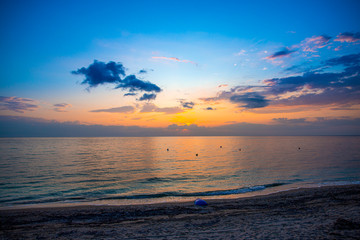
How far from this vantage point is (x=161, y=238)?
10.3 metres

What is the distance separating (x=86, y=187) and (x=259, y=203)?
68.7ft

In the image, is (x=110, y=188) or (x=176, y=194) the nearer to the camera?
(x=176, y=194)

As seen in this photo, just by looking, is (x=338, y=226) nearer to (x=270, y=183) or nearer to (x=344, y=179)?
(x=270, y=183)

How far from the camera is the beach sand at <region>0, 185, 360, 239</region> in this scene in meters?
10.7

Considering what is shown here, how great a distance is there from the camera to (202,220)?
13320 mm

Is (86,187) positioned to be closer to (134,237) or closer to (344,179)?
(134,237)

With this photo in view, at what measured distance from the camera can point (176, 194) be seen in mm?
23062

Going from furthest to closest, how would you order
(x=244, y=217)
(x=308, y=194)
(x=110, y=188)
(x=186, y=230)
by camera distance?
(x=110, y=188)
(x=308, y=194)
(x=244, y=217)
(x=186, y=230)

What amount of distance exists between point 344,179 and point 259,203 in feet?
70.0

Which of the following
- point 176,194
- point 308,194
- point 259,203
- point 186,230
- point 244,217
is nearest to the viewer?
point 186,230

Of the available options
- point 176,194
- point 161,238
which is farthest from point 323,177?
point 161,238

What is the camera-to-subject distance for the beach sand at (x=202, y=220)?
1066cm

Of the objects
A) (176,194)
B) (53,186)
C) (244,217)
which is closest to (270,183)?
(176,194)

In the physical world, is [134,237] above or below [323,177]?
above
